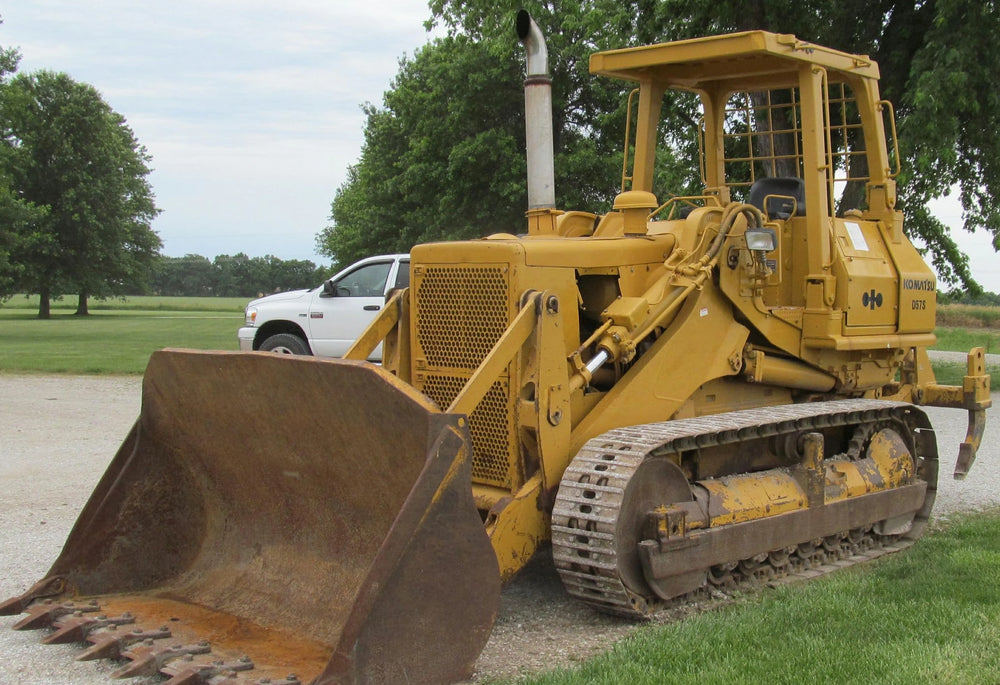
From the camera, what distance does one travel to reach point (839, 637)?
4.96m

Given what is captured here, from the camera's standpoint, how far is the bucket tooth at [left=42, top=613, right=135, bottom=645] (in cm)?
495

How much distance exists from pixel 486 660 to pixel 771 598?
5.63ft

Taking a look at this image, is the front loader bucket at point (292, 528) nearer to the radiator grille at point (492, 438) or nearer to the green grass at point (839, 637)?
the green grass at point (839, 637)

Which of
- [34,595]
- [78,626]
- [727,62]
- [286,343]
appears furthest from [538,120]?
[286,343]

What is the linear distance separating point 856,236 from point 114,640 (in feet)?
17.1

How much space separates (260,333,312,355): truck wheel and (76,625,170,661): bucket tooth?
1083 centimetres

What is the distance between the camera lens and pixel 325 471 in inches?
205

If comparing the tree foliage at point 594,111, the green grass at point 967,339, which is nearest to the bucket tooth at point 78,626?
the tree foliage at point 594,111

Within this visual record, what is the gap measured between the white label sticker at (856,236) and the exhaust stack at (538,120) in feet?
7.97

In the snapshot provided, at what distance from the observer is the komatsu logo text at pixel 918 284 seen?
743 cm

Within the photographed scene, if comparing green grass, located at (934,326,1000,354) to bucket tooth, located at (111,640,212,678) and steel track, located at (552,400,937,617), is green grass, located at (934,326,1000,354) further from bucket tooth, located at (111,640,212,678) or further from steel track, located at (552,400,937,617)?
bucket tooth, located at (111,640,212,678)

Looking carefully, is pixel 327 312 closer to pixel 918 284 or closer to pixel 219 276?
pixel 918 284

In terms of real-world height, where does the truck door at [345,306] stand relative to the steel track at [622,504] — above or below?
above

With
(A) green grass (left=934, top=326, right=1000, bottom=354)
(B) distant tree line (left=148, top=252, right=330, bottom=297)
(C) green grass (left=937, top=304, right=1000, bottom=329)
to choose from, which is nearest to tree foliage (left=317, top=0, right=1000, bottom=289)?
(A) green grass (left=934, top=326, right=1000, bottom=354)
